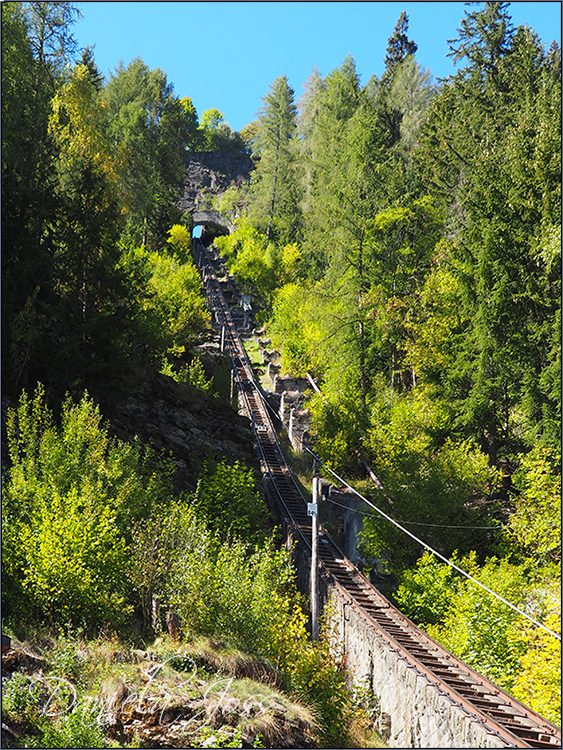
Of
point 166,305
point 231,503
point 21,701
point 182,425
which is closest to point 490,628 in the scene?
point 231,503

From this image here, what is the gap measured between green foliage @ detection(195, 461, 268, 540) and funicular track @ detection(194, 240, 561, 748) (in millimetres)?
2593

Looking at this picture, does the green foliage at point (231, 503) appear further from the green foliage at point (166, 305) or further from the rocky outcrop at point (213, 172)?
the rocky outcrop at point (213, 172)

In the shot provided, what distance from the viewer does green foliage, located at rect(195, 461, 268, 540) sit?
70.0 ft

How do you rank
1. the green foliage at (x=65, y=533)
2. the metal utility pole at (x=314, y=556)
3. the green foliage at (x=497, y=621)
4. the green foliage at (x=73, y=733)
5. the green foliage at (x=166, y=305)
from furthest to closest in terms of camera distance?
the green foliage at (x=166, y=305) → the metal utility pole at (x=314, y=556) → the green foliage at (x=497, y=621) → the green foliage at (x=65, y=533) → the green foliage at (x=73, y=733)

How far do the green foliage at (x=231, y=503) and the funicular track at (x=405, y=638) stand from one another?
2.59 meters

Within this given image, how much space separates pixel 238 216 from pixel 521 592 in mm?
71130

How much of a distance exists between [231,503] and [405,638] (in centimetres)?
749

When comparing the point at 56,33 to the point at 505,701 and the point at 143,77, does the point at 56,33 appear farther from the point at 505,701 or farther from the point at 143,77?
the point at 143,77

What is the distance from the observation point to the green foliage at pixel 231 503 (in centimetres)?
2134

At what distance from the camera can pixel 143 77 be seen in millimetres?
53562

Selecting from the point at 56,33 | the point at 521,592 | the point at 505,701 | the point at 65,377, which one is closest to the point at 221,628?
the point at 505,701

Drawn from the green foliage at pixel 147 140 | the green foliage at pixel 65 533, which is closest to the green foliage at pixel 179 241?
the green foliage at pixel 147 140

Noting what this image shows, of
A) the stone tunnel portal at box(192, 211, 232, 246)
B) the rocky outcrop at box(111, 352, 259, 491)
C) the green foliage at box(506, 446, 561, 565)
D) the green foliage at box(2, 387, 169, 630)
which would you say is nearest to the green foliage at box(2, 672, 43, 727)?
the green foliage at box(2, 387, 169, 630)

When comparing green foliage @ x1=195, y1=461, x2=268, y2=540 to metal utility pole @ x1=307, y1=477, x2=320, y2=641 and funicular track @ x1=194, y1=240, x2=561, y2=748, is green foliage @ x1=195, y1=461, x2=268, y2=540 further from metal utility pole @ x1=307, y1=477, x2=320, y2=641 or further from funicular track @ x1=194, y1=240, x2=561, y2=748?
metal utility pole @ x1=307, y1=477, x2=320, y2=641
